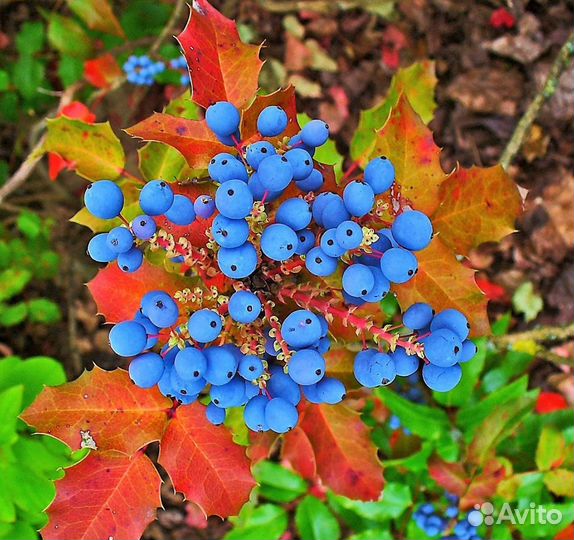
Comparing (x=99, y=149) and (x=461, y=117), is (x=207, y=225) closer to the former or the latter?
(x=99, y=149)

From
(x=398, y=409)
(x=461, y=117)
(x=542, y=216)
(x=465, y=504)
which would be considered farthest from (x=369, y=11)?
(x=465, y=504)

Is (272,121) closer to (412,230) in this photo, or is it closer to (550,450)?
(412,230)

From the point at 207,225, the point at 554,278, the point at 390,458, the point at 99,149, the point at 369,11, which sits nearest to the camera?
the point at 207,225

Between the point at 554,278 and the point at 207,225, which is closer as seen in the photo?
the point at 207,225

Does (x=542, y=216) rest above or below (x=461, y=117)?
below

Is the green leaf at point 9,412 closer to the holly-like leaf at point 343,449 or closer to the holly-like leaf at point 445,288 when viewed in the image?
the holly-like leaf at point 343,449

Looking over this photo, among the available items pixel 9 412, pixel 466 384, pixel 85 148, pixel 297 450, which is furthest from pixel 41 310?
pixel 466 384

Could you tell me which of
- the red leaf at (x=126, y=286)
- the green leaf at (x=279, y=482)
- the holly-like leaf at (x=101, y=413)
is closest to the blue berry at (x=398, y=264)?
the red leaf at (x=126, y=286)
